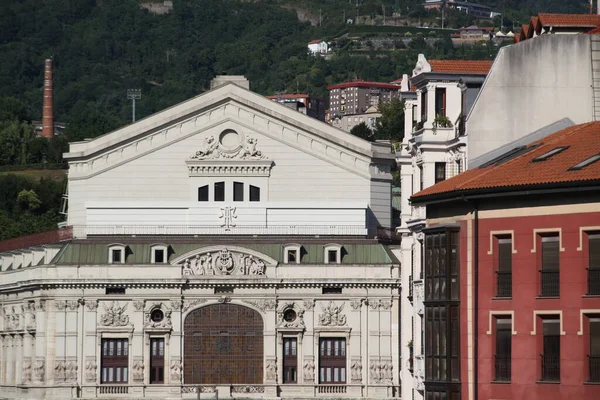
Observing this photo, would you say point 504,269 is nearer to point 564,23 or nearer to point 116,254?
point 564,23

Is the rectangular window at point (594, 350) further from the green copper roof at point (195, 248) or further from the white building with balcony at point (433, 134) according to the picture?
the green copper roof at point (195, 248)

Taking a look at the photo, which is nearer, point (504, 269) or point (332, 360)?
point (504, 269)

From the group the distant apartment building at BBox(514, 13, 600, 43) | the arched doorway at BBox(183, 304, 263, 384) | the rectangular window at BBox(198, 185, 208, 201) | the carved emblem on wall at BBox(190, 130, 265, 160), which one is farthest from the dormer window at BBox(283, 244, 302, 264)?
the distant apartment building at BBox(514, 13, 600, 43)

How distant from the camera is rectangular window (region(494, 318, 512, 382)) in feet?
240

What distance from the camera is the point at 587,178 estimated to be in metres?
68.9

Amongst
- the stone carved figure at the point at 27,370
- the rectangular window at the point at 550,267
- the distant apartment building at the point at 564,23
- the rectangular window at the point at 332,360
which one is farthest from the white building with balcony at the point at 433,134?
the stone carved figure at the point at 27,370

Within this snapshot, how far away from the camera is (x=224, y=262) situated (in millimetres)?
149250

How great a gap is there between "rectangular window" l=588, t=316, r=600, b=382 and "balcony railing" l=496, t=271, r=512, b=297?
Answer: 13.5ft

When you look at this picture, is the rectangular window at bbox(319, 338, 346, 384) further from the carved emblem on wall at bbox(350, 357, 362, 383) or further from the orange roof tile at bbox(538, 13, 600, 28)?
the orange roof tile at bbox(538, 13, 600, 28)

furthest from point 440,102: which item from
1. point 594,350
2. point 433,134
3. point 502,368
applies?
point 594,350

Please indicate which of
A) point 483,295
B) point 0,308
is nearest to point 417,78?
point 483,295

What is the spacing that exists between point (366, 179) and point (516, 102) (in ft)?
227

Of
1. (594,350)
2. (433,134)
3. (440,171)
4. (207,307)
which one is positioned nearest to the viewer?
A: (594,350)

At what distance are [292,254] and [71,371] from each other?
14947 mm
